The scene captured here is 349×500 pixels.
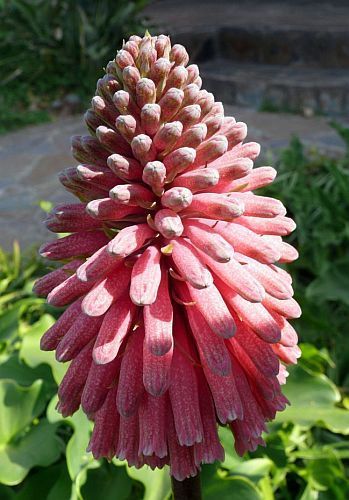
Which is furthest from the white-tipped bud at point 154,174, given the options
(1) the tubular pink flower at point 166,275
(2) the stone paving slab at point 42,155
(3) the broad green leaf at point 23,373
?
(2) the stone paving slab at point 42,155

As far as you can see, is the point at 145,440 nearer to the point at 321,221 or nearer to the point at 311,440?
the point at 311,440

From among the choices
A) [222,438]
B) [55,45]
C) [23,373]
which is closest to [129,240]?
[222,438]

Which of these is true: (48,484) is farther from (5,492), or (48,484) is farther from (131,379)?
(131,379)

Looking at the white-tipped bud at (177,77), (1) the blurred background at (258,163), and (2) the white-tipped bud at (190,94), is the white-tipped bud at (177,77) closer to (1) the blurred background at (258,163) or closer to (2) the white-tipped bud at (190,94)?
(2) the white-tipped bud at (190,94)

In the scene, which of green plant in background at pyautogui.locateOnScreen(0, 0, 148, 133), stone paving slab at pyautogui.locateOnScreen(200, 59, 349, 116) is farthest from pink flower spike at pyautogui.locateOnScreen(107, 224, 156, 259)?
green plant in background at pyautogui.locateOnScreen(0, 0, 148, 133)

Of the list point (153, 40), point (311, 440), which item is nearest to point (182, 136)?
point (153, 40)

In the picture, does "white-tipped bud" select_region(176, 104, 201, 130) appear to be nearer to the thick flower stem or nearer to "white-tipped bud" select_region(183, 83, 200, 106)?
"white-tipped bud" select_region(183, 83, 200, 106)

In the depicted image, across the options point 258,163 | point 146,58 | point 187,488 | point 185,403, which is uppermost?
point 146,58
